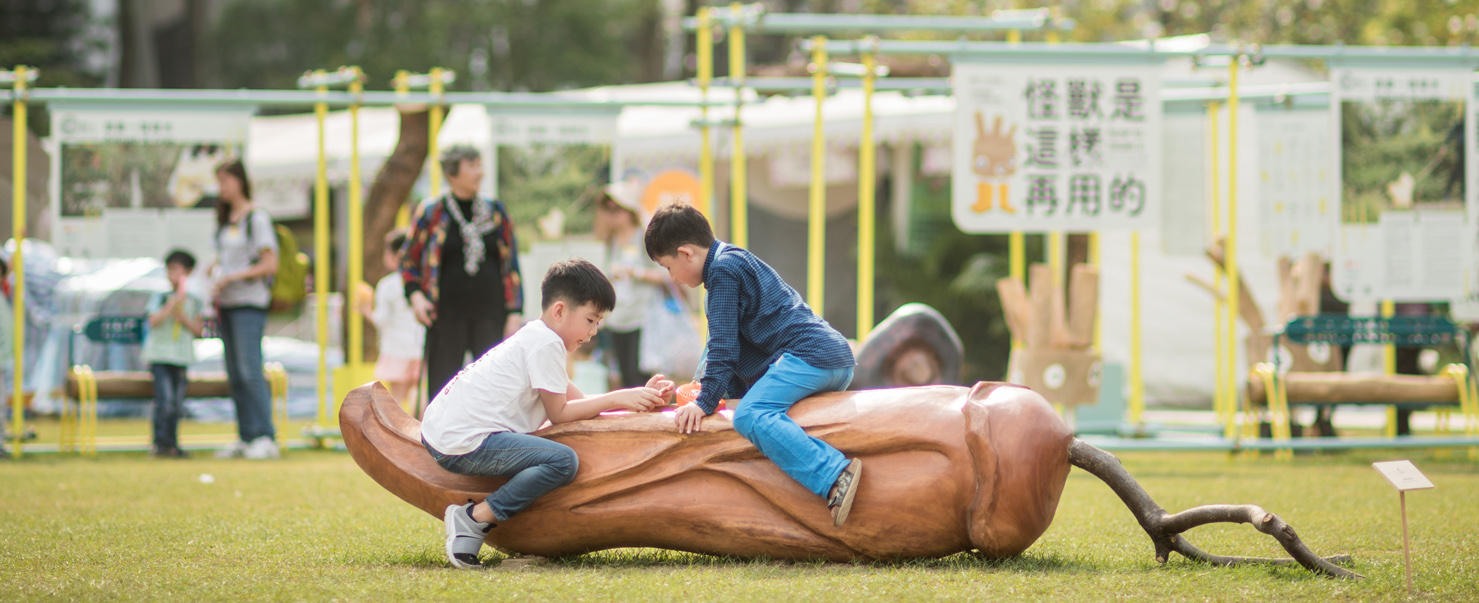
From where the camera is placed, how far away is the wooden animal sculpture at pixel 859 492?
13.5 ft

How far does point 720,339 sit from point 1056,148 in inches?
172

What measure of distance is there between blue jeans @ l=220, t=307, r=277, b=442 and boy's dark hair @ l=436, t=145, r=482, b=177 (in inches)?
85.0

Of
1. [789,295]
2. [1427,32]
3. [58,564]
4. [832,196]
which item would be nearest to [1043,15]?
[789,295]

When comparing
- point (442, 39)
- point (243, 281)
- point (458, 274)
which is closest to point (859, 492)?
point (458, 274)

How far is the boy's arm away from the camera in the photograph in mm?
4391

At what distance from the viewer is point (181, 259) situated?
8.77m

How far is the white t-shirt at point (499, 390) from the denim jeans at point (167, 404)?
4.86m

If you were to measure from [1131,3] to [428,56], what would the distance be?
11.9 meters

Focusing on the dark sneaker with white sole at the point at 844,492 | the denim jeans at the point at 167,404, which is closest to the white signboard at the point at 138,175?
the denim jeans at the point at 167,404

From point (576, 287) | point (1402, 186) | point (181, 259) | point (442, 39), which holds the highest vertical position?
point (442, 39)

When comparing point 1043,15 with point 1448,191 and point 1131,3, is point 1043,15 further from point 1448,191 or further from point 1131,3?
point 1131,3

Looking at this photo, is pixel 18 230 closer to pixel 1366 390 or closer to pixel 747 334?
pixel 747 334

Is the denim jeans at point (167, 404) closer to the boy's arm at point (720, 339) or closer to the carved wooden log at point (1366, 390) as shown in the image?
the boy's arm at point (720, 339)

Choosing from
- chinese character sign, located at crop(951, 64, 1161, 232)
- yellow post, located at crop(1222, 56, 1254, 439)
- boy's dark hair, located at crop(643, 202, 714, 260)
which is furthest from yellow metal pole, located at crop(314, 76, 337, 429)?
yellow post, located at crop(1222, 56, 1254, 439)
